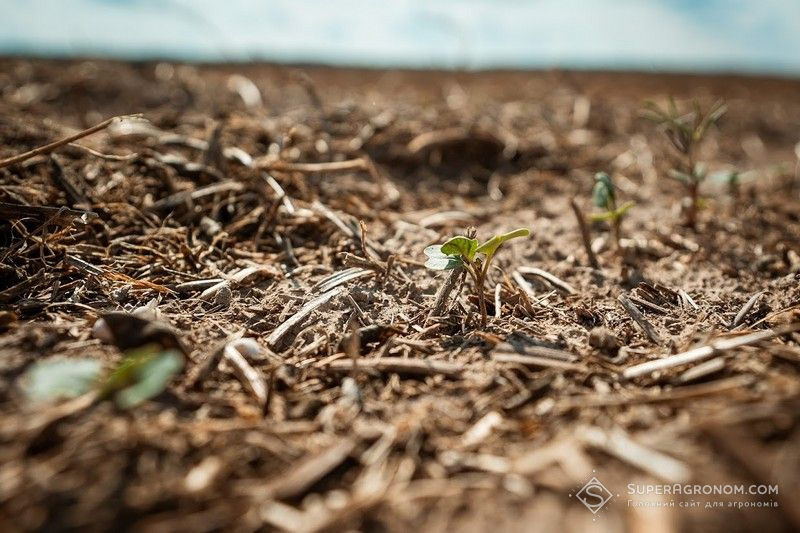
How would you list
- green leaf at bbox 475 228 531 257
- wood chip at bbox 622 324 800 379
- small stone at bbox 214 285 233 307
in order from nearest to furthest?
wood chip at bbox 622 324 800 379
green leaf at bbox 475 228 531 257
small stone at bbox 214 285 233 307

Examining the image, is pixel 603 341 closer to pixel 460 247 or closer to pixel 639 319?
pixel 639 319

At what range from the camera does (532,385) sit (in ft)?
4.25

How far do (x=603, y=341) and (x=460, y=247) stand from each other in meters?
0.48

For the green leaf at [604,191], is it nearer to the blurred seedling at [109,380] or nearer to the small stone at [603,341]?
the small stone at [603,341]

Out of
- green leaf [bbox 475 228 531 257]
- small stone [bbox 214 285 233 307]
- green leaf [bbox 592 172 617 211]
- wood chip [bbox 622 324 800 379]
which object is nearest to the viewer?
wood chip [bbox 622 324 800 379]

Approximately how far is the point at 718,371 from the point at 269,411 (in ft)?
3.62

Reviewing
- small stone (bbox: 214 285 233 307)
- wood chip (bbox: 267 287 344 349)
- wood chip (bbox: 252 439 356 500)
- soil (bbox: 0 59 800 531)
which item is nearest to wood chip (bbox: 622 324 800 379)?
soil (bbox: 0 59 800 531)

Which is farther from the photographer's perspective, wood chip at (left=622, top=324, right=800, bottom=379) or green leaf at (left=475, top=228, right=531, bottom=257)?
green leaf at (left=475, top=228, right=531, bottom=257)

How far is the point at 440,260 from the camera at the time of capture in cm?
153

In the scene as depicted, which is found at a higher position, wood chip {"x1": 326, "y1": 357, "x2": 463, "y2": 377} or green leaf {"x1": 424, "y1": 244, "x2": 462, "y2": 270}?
green leaf {"x1": 424, "y1": 244, "x2": 462, "y2": 270}

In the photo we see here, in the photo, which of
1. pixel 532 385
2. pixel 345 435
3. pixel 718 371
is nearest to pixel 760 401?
pixel 718 371

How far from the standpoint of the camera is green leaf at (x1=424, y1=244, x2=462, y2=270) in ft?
4.95

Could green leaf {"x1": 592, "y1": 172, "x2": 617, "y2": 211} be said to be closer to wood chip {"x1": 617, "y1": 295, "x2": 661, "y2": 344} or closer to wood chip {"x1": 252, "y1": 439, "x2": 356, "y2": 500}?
wood chip {"x1": 617, "y1": 295, "x2": 661, "y2": 344}

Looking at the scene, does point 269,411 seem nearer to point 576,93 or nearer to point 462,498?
point 462,498
